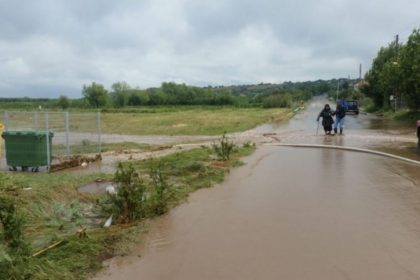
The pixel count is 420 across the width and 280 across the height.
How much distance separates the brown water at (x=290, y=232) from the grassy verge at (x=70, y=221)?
0.33 metres

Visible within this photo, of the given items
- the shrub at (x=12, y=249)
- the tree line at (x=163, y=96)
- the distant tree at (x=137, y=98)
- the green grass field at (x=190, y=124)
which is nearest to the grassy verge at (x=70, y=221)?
the shrub at (x=12, y=249)

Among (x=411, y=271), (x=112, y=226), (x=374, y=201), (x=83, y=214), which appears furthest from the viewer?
(x=374, y=201)

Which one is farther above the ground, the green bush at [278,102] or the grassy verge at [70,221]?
the green bush at [278,102]

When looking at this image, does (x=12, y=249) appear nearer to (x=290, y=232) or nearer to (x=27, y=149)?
(x=290, y=232)

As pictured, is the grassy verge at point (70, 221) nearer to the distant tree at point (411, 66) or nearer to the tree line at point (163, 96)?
the distant tree at point (411, 66)

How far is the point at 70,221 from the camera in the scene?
675cm

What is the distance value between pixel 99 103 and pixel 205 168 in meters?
111

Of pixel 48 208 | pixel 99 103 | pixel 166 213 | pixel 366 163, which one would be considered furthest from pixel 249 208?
pixel 99 103

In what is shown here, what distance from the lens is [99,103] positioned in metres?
117

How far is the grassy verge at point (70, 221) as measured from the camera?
4824 mm

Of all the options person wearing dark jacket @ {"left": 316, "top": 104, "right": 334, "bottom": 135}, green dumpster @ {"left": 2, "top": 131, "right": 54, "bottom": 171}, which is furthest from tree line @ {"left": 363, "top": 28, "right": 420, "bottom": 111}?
green dumpster @ {"left": 2, "top": 131, "right": 54, "bottom": 171}

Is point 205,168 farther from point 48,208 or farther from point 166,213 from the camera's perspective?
point 48,208

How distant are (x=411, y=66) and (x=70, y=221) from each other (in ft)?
96.2

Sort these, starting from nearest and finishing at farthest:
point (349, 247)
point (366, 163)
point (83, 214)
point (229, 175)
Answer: point (349, 247)
point (83, 214)
point (229, 175)
point (366, 163)
